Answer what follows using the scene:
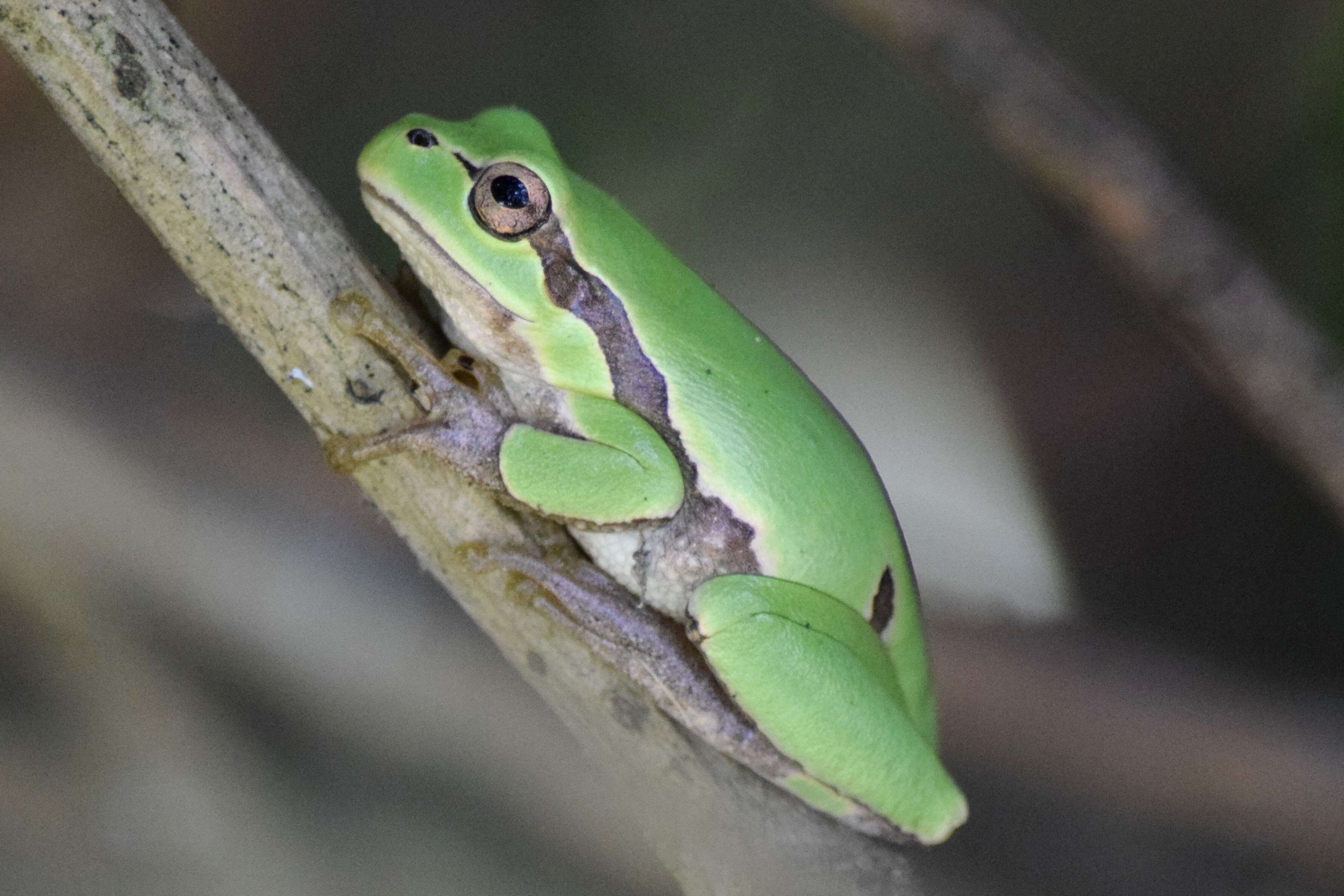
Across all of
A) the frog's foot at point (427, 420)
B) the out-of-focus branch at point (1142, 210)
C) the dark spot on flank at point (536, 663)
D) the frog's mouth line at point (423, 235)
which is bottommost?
the dark spot on flank at point (536, 663)

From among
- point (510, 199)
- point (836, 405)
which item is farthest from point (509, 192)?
point (836, 405)

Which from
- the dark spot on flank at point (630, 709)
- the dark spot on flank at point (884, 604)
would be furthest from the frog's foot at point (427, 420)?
the dark spot on flank at point (884, 604)

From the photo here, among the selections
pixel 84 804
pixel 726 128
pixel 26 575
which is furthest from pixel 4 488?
pixel 726 128

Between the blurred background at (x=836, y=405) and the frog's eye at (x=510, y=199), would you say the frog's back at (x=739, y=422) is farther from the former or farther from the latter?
the blurred background at (x=836, y=405)

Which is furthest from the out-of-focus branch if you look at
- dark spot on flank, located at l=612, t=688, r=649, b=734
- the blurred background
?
dark spot on flank, located at l=612, t=688, r=649, b=734

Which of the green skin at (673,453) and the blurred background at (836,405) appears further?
the blurred background at (836,405)

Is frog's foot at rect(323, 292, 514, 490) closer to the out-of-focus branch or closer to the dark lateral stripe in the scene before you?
the dark lateral stripe
